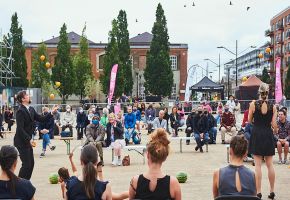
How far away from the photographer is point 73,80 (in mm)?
70812

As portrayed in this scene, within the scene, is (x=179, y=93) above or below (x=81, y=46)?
below

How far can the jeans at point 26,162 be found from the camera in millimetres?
9562

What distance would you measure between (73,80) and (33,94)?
25.1 meters

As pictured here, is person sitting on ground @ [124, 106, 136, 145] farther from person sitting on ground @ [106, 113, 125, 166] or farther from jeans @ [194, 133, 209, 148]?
person sitting on ground @ [106, 113, 125, 166]

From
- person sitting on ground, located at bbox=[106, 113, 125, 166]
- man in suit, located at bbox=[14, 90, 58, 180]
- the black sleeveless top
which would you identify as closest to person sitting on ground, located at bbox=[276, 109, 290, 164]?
person sitting on ground, located at bbox=[106, 113, 125, 166]

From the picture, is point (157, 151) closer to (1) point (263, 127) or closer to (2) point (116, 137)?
(1) point (263, 127)

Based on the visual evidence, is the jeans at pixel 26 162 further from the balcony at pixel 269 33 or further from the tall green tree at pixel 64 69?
the balcony at pixel 269 33

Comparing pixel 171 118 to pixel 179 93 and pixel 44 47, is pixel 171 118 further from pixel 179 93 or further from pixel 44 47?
pixel 179 93

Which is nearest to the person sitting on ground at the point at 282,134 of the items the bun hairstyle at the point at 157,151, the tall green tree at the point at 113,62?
the bun hairstyle at the point at 157,151

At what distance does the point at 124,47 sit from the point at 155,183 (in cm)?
6827

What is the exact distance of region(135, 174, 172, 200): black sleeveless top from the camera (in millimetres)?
5184

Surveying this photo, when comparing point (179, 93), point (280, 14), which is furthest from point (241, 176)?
point (280, 14)

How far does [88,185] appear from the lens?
523cm

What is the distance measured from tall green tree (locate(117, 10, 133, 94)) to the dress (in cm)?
6283
